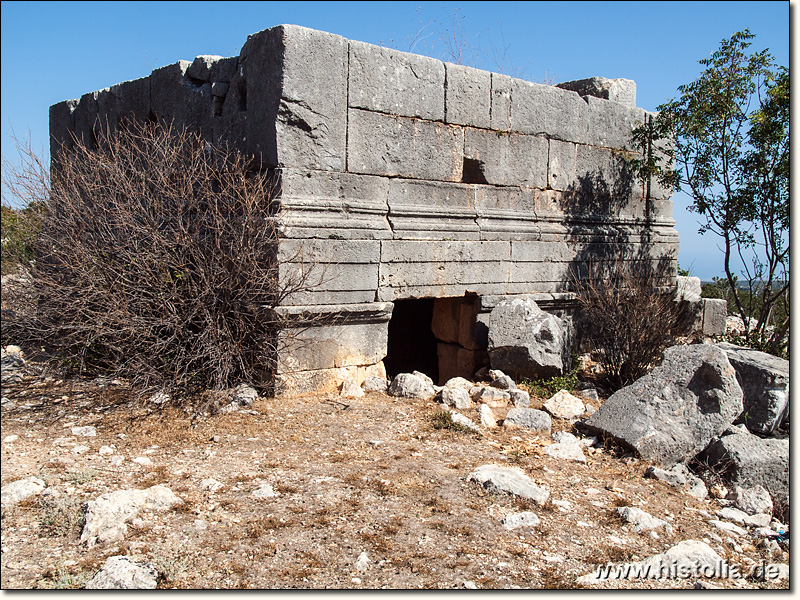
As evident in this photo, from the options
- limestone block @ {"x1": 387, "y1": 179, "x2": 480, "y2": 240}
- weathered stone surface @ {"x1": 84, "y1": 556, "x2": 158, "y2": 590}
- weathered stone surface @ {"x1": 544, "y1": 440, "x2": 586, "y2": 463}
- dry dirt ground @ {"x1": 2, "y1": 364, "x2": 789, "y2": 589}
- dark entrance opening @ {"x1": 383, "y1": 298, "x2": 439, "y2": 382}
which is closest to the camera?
weathered stone surface @ {"x1": 84, "y1": 556, "x2": 158, "y2": 590}

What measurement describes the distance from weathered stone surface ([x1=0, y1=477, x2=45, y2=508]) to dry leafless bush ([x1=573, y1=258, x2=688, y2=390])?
5599 mm

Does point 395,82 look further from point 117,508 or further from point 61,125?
point 61,125

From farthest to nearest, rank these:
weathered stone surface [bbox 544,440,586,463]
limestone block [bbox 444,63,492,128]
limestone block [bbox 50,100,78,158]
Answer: limestone block [bbox 50,100,78,158], limestone block [bbox 444,63,492,128], weathered stone surface [bbox 544,440,586,463]

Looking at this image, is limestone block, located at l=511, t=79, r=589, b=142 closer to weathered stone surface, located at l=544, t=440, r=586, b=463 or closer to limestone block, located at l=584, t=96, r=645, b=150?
limestone block, located at l=584, t=96, r=645, b=150

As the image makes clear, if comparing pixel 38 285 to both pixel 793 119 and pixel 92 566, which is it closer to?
pixel 92 566

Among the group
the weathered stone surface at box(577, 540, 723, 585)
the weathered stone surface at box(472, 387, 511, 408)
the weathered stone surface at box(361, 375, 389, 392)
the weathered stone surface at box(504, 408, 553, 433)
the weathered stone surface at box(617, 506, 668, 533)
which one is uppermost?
the weathered stone surface at box(361, 375, 389, 392)

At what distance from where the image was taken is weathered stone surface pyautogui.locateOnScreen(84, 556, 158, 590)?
3039mm

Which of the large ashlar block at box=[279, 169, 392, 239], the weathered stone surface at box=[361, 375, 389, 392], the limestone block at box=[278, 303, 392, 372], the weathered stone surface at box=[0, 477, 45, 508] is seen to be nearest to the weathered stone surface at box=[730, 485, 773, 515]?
the weathered stone surface at box=[361, 375, 389, 392]

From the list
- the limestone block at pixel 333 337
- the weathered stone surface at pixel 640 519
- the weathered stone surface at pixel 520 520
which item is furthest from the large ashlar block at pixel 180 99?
the weathered stone surface at pixel 640 519

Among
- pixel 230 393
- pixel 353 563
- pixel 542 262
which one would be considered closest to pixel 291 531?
pixel 353 563

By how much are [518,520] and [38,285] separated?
4960 millimetres

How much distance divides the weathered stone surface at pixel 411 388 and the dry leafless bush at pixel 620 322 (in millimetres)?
2286

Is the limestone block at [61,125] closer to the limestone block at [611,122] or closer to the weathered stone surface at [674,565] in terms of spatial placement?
the limestone block at [611,122]

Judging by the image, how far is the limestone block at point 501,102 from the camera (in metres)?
7.29
